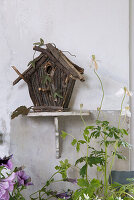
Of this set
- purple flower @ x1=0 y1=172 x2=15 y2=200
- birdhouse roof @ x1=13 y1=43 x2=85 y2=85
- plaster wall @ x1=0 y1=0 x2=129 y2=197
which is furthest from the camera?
plaster wall @ x1=0 y1=0 x2=129 y2=197

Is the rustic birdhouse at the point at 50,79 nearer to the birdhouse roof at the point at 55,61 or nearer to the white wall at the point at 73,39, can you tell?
the birdhouse roof at the point at 55,61

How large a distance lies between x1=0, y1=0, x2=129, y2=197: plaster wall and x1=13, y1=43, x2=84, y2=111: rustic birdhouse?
0.42 ft

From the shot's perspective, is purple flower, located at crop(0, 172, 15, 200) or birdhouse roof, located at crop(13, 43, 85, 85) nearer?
purple flower, located at crop(0, 172, 15, 200)

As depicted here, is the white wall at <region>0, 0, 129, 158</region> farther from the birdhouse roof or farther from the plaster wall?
the birdhouse roof

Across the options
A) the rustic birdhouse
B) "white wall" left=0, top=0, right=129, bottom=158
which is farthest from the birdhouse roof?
"white wall" left=0, top=0, right=129, bottom=158

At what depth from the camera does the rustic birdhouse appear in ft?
5.24

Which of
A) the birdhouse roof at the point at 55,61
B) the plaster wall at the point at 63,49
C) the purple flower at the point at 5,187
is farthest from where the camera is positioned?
the plaster wall at the point at 63,49

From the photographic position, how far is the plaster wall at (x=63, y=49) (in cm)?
174

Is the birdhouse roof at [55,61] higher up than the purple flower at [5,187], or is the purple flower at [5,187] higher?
the birdhouse roof at [55,61]

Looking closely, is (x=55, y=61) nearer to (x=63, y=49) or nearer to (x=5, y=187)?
(x=63, y=49)

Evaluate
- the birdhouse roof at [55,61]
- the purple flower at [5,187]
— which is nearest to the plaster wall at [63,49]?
the birdhouse roof at [55,61]

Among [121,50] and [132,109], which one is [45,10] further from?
[132,109]

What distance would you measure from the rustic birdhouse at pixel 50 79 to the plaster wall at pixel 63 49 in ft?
0.42

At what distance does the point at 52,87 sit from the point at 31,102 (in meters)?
0.23
